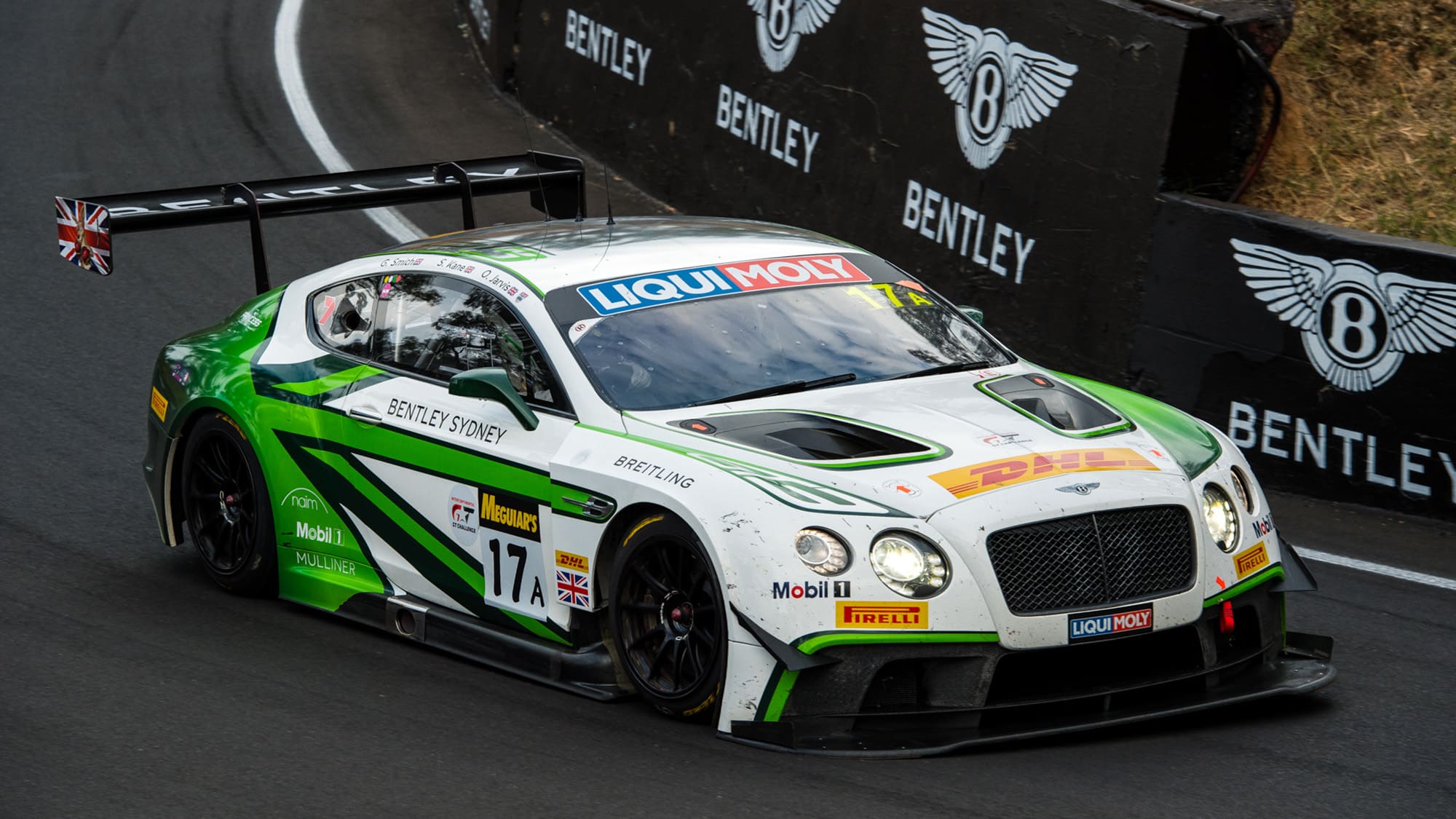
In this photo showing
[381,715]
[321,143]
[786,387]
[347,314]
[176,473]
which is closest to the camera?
[381,715]

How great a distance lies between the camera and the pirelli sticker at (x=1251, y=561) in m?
5.55

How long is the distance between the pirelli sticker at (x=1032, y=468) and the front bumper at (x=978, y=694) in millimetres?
478

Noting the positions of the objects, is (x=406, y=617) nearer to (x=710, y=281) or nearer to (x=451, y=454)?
(x=451, y=454)

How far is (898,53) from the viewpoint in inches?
436

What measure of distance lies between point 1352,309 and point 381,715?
500 cm

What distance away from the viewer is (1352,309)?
829 cm

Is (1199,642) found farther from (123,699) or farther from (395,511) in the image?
(123,699)

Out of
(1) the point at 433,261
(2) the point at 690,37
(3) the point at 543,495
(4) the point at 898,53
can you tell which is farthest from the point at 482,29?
(3) the point at 543,495

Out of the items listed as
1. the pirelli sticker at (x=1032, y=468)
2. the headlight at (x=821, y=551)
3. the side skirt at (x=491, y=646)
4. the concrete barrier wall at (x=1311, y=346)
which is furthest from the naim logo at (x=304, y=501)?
the concrete barrier wall at (x=1311, y=346)

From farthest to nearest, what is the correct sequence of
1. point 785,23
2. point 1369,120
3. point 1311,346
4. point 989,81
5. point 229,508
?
point 785,23
point 989,81
point 1369,120
point 1311,346
point 229,508

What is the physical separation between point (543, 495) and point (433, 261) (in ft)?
4.57

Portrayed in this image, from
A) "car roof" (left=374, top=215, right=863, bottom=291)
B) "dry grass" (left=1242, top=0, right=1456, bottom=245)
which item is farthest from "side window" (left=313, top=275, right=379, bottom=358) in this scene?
"dry grass" (left=1242, top=0, right=1456, bottom=245)

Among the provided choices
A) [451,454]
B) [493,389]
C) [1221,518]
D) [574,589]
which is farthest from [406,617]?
[1221,518]

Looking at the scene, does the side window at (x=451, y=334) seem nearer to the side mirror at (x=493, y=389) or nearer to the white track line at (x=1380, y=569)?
the side mirror at (x=493, y=389)
